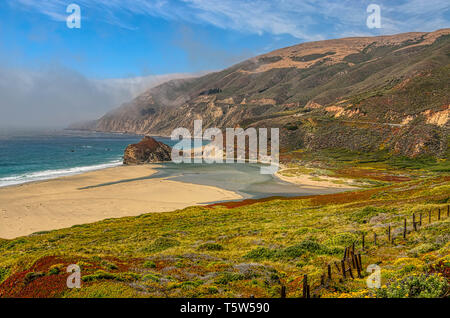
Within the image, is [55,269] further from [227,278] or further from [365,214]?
[365,214]

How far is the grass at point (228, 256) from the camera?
11.1 metres

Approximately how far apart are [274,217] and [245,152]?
101m

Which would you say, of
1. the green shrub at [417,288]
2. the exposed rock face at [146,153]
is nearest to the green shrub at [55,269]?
the green shrub at [417,288]

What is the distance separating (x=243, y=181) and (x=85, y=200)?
39409 millimetres

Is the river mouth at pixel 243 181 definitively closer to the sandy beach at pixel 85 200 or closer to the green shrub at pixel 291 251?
the sandy beach at pixel 85 200

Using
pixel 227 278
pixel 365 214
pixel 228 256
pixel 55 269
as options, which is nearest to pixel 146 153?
pixel 365 214

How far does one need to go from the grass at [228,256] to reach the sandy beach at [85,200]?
864 cm

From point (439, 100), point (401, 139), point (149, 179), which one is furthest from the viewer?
point (439, 100)

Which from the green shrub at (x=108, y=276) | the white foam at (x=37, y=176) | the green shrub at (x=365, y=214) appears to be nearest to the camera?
the green shrub at (x=108, y=276)

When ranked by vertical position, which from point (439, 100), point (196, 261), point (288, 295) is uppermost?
point (439, 100)

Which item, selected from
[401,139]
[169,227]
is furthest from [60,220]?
[401,139]

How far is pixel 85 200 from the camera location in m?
50.2

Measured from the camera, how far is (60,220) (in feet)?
129
